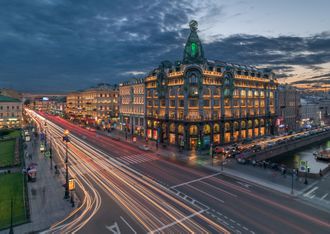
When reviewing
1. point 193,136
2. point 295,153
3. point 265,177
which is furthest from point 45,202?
point 295,153

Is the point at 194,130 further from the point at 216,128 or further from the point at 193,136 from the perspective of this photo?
the point at 216,128

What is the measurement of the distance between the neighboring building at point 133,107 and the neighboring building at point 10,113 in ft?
177

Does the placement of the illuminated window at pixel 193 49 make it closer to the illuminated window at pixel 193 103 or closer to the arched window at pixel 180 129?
the illuminated window at pixel 193 103

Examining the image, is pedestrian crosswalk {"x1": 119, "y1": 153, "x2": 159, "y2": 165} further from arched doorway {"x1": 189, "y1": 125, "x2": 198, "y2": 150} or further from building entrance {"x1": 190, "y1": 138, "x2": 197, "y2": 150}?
arched doorway {"x1": 189, "y1": 125, "x2": 198, "y2": 150}

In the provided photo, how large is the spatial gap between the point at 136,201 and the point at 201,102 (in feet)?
132

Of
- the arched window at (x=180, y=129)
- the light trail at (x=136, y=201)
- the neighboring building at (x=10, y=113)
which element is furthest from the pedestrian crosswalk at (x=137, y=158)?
the neighboring building at (x=10, y=113)

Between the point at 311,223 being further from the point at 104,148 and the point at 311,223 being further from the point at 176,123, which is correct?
the point at 104,148

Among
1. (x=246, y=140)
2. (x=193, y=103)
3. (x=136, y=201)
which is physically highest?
(x=193, y=103)

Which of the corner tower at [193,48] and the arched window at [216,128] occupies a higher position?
the corner tower at [193,48]

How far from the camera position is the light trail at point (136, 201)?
76.3 feet

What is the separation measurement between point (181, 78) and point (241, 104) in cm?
2588

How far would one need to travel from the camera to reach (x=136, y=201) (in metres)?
29.0

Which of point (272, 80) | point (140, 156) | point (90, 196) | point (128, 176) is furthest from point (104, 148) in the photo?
point (272, 80)

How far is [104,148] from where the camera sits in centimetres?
6247
